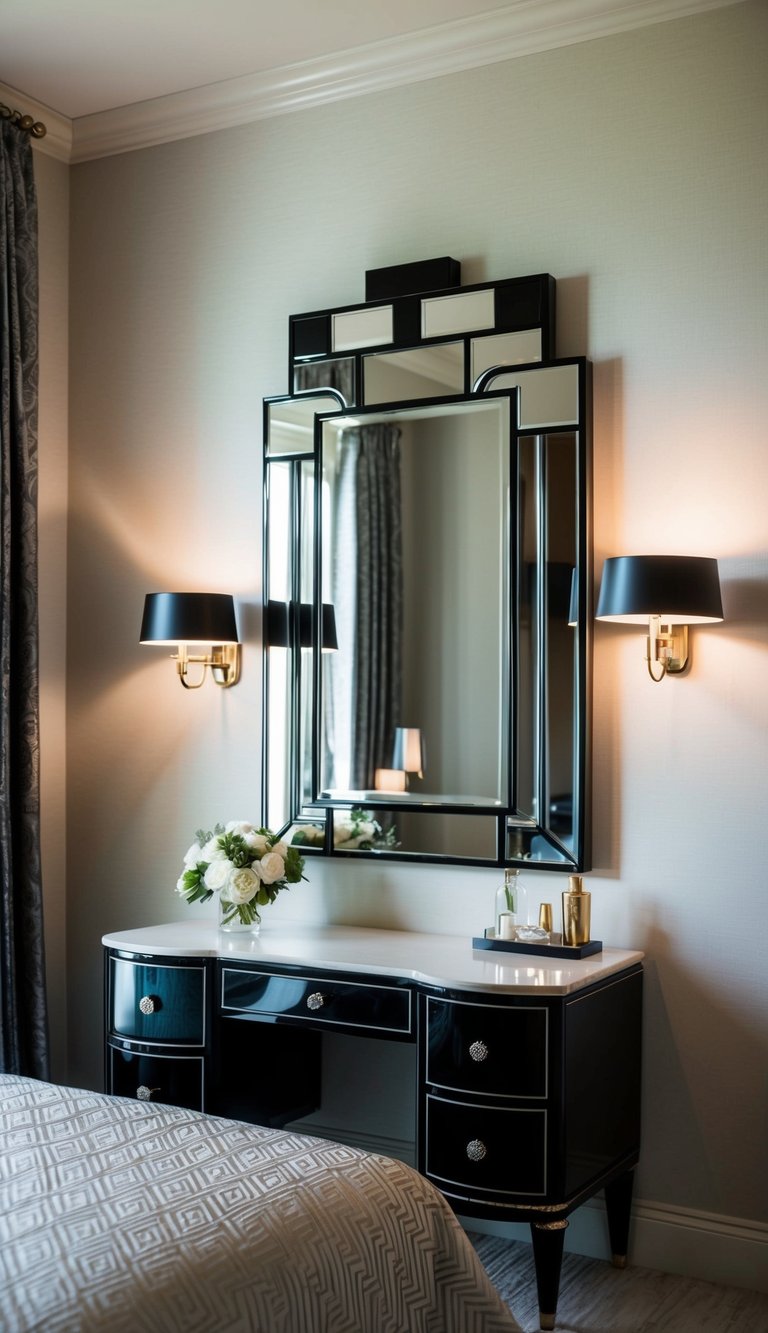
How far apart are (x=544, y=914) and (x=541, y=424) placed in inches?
48.3

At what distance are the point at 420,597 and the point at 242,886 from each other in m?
0.89

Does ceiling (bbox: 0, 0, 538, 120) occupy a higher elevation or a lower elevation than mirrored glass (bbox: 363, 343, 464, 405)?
higher

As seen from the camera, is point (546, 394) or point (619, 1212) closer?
point (619, 1212)

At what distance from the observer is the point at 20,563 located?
3.77 m

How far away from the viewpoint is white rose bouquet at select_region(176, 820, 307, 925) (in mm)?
3197

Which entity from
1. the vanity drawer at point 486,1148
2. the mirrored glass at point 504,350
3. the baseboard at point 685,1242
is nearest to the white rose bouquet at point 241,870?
the vanity drawer at point 486,1148

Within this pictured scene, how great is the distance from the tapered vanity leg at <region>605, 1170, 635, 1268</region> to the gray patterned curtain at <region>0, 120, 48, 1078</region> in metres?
1.69

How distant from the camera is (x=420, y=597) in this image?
132 inches

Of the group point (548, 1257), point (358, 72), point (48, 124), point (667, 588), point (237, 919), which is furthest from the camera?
point (48, 124)

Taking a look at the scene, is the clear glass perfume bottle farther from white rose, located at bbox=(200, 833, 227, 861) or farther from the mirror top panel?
the mirror top panel

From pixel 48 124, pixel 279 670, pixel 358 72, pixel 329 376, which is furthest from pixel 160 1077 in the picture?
pixel 48 124

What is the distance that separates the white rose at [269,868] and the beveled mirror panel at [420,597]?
0.30m

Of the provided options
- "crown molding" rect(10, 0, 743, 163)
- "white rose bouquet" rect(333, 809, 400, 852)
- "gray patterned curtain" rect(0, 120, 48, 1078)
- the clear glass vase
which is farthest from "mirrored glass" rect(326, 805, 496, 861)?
"crown molding" rect(10, 0, 743, 163)

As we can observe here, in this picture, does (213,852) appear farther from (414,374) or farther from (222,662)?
(414,374)
